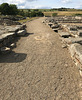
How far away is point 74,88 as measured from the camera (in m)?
3.60

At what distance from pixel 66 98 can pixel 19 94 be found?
5.41 feet

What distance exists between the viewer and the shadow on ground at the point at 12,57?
17.0ft

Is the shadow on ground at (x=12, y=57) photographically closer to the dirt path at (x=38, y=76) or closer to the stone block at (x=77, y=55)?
the dirt path at (x=38, y=76)

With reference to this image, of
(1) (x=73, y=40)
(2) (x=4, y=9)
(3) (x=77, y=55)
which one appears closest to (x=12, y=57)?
(3) (x=77, y=55)

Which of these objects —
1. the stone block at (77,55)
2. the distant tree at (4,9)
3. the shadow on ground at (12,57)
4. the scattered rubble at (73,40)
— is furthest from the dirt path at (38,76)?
the distant tree at (4,9)

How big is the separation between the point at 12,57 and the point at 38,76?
2241 mm

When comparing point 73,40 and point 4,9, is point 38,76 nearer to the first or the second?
point 73,40

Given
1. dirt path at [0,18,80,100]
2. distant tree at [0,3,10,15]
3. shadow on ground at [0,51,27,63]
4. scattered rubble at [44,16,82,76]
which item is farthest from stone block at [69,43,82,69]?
distant tree at [0,3,10,15]

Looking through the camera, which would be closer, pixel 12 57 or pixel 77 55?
pixel 77 55

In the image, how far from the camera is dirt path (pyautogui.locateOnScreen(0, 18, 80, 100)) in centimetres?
330

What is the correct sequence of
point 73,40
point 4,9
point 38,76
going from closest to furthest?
point 38,76
point 73,40
point 4,9

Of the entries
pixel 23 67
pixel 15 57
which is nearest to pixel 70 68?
pixel 23 67

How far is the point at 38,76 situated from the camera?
409 cm

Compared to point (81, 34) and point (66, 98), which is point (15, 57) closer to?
point (66, 98)
